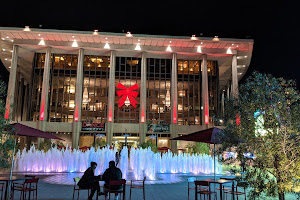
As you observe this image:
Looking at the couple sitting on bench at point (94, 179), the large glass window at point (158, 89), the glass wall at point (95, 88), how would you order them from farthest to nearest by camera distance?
1. the large glass window at point (158, 89)
2. the glass wall at point (95, 88)
3. the couple sitting on bench at point (94, 179)

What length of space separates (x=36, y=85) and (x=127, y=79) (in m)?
12.8

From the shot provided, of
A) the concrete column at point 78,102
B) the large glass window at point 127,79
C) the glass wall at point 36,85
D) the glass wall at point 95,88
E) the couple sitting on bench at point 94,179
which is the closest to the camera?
the couple sitting on bench at point 94,179

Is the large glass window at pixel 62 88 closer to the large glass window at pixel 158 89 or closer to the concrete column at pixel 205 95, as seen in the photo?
the large glass window at pixel 158 89

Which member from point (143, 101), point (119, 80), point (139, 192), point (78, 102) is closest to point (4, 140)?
point (139, 192)

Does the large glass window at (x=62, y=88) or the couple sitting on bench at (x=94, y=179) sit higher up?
the large glass window at (x=62, y=88)

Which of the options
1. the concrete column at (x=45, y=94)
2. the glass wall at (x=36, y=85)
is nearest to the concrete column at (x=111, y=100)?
the concrete column at (x=45, y=94)

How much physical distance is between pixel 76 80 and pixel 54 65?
5.01 m

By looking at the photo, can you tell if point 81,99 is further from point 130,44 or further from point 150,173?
point 150,173

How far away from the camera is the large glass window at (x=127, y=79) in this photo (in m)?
37.9

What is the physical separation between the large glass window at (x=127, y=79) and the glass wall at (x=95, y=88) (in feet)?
5.46

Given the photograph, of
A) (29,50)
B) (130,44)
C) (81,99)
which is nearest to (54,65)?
(29,50)

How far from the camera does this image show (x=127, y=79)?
38281 mm

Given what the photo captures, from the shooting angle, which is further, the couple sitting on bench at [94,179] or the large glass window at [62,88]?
the large glass window at [62,88]

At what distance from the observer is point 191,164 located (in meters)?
17.1
